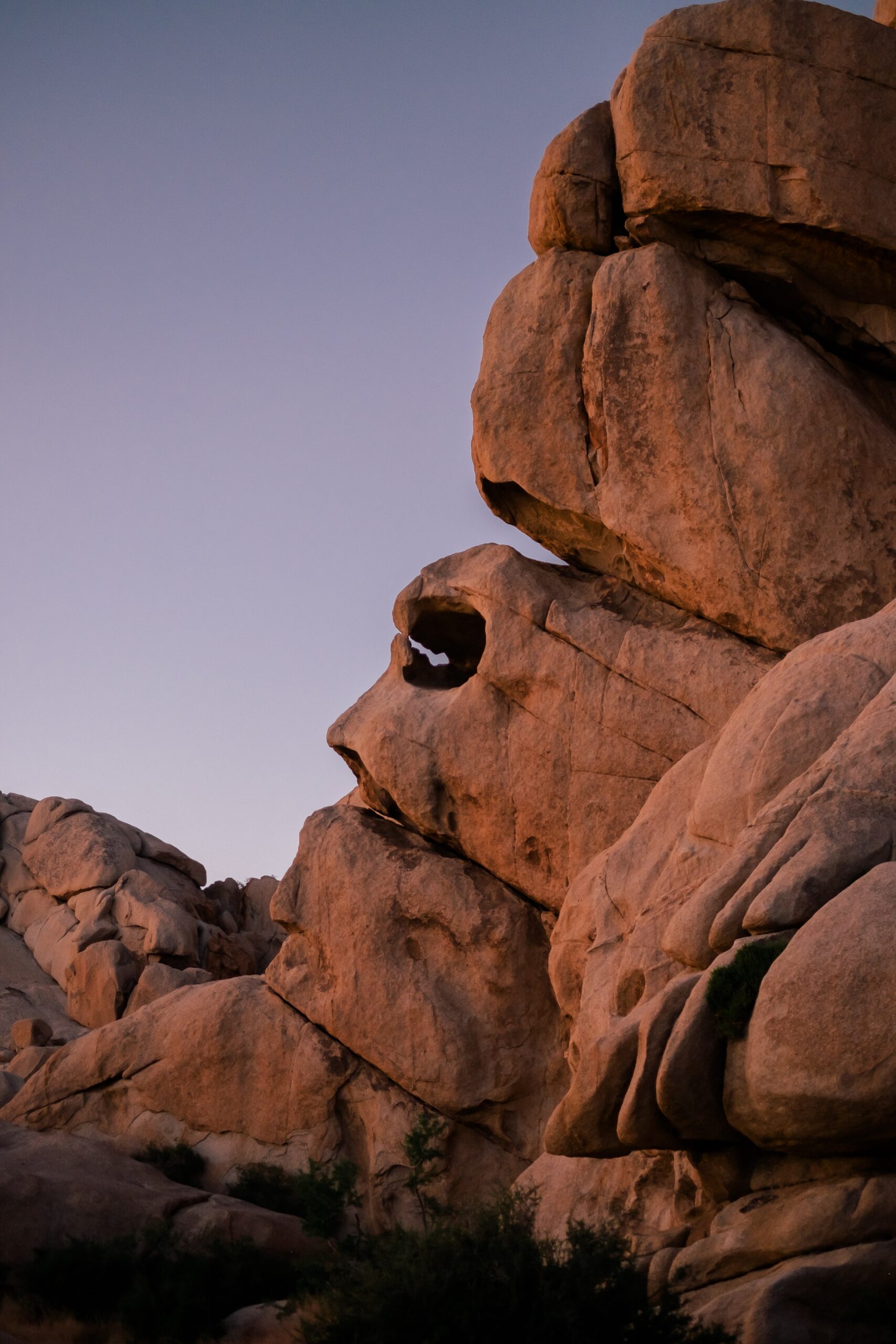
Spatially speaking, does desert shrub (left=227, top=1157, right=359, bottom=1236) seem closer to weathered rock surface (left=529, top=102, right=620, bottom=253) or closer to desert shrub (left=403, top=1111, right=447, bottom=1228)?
desert shrub (left=403, top=1111, right=447, bottom=1228)

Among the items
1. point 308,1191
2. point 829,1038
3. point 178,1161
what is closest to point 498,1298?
point 829,1038

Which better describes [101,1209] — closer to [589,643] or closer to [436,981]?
[436,981]

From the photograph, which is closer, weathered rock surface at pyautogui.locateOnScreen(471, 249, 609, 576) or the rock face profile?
the rock face profile

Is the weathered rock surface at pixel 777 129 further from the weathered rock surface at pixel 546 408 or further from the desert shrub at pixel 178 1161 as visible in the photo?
the desert shrub at pixel 178 1161

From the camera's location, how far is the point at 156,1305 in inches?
710

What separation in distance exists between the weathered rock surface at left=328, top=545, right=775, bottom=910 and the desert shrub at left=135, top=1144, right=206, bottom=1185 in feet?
26.8

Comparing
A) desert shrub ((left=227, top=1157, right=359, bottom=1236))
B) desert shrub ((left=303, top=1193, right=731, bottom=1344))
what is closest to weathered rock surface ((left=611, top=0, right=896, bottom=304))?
desert shrub ((left=227, top=1157, right=359, bottom=1236))

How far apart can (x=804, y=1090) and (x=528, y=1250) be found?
10.2 feet

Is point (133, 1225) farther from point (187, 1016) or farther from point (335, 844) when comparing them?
point (335, 844)

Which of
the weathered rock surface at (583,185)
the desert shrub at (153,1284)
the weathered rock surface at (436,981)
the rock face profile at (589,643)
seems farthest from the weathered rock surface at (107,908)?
the weathered rock surface at (583,185)

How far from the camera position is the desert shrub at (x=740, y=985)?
13914 millimetres

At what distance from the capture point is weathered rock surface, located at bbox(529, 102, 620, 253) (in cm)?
2678

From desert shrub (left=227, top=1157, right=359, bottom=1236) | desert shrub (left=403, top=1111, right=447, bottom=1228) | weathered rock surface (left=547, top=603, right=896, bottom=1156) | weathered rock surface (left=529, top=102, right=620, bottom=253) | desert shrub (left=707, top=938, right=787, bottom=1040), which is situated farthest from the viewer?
weathered rock surface (left=529, top=102, right=620, bottom=253)

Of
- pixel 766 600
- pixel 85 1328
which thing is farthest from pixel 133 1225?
pixel 766 600
